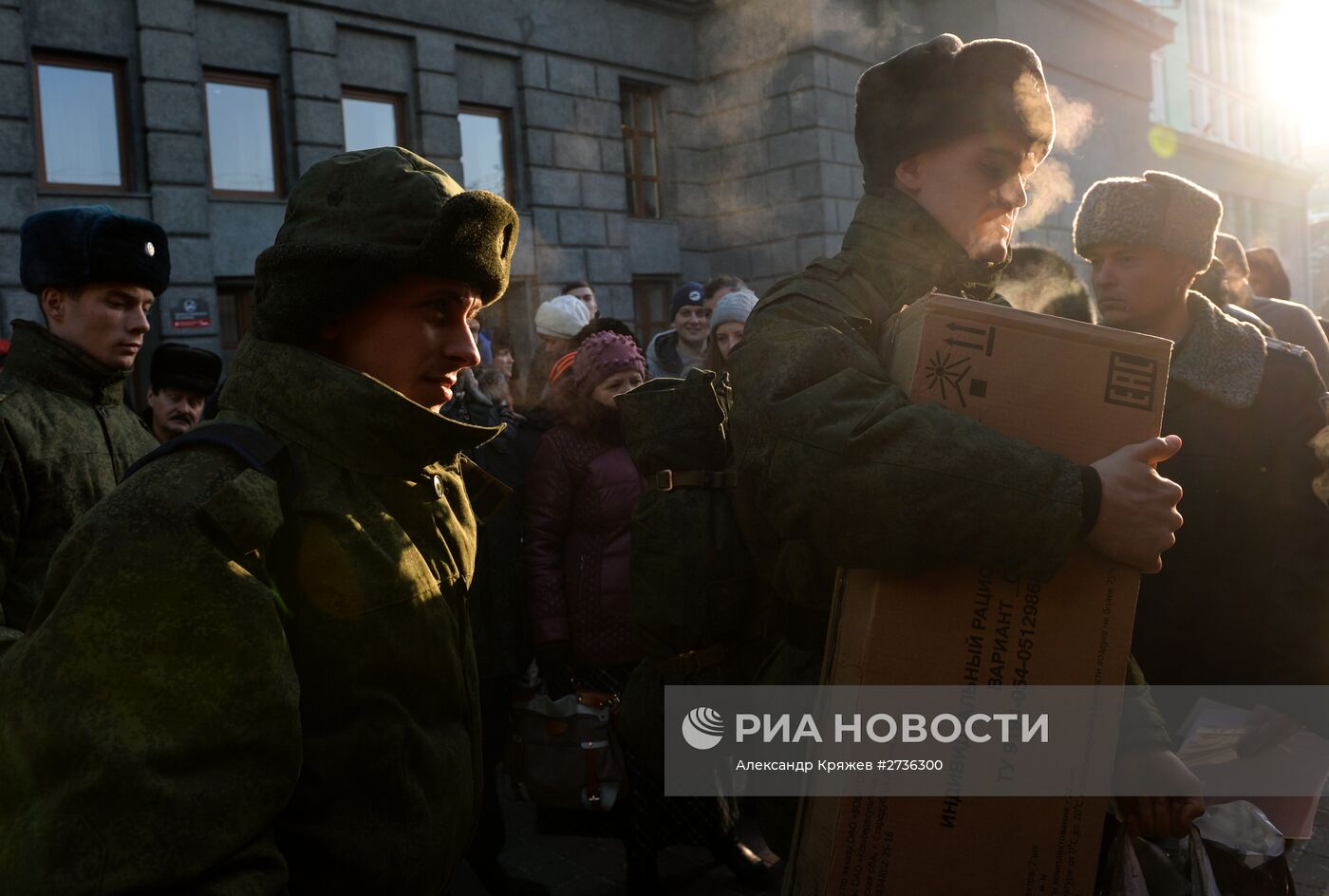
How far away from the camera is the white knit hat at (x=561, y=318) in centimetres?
664

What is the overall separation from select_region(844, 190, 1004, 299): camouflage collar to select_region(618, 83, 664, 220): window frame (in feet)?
44.2

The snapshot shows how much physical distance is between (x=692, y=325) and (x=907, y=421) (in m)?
5.28

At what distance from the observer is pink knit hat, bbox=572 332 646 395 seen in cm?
433

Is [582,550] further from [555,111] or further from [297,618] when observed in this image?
[555,111]

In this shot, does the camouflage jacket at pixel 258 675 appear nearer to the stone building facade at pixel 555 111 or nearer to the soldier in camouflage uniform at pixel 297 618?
the soldier in camouflage uniform at pixel 297 618

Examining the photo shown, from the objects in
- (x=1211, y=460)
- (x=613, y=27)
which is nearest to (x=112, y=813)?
(x=1211, y=460)

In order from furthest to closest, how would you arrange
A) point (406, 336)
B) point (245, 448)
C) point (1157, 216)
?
1. point (1157, 216)
2. point (406, 336)
3. point (245, 448)

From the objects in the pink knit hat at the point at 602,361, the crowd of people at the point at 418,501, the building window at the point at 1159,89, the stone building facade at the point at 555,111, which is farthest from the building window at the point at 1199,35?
the crowd of people at the point at 418,501

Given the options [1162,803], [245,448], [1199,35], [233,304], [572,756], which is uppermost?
[1199,35]

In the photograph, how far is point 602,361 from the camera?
14.3 ft

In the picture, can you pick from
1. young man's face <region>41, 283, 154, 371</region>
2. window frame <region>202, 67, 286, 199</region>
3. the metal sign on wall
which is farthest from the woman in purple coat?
window frame <region>202, 67, 286, 199</region>

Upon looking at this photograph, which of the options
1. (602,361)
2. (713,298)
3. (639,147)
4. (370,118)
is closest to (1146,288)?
(602,361)

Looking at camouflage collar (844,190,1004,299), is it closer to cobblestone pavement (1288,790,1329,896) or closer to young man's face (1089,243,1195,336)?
young man's face (1089,243,1195,336)

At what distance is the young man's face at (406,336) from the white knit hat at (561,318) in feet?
16.5
